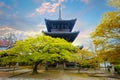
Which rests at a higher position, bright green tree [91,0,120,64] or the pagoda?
the pagoda

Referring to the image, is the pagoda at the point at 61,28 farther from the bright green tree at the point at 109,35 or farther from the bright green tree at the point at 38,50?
the bright green tree at the point at 109,35

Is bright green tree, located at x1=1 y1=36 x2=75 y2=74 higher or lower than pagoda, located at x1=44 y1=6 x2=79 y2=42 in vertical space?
lower

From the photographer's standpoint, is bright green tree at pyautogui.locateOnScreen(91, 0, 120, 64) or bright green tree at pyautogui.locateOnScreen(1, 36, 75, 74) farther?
bright green tree at pyautogui.locateOnScreen(1, 36, 75, 74)

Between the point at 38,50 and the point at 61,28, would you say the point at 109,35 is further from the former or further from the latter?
the point at 61,28

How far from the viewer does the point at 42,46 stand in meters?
25.3

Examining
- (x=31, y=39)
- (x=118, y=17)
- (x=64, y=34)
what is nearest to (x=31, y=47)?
(x=31, y=39)

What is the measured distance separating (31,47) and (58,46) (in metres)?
3.71

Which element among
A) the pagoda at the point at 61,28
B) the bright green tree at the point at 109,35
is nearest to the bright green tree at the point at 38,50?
the bright green tree at the point at 109,35

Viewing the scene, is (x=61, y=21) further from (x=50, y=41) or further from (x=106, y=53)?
(x=106, y=53)

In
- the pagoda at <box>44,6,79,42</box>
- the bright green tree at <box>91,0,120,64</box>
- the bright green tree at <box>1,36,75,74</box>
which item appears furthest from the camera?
the pagoda at <box>44,6,79,42</box>

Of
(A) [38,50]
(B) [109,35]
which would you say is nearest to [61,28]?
(A) [38,50]

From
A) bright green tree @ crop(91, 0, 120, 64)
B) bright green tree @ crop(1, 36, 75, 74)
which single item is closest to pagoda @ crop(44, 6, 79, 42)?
bright green tree @ crop(1, 36, 75, 74)

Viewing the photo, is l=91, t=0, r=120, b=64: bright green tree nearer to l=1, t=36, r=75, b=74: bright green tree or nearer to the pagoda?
l=1, t=36, r=75, b=74: bright green tree

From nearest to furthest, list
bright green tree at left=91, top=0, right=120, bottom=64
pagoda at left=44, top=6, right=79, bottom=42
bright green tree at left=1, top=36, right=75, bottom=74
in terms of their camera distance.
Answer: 1. bright green tree at left=91, top=0, right=120, bottom=64
2. bright green tree at left=1, top=36, right=75, bottom=74
3. pagoda at left=44, top=6, right=79, bottom=42
